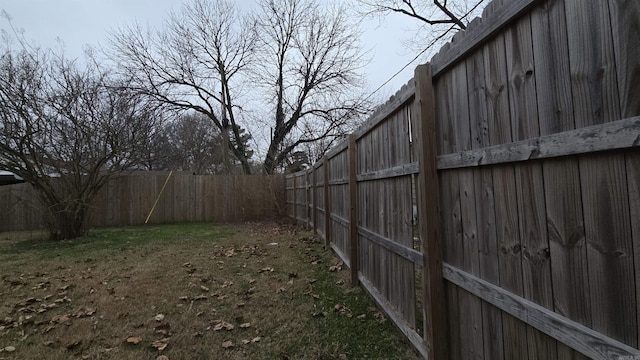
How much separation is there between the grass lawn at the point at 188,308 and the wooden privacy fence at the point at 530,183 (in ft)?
2.80

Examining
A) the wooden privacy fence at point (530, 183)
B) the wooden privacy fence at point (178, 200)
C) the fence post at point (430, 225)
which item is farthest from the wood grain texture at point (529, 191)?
the wooden privacy fence at point (178, 200)

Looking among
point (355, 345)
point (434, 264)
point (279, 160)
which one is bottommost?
point (355, 345)

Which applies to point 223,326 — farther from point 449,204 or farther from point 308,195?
point 308,195

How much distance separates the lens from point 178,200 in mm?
12336

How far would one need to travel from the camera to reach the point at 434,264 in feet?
6.48

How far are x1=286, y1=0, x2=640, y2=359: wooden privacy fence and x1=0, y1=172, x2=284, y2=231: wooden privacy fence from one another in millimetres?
10462

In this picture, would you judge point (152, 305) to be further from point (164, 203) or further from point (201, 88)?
point (201, 88)

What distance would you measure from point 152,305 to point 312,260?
254cm

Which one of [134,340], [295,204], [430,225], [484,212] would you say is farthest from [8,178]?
[484,212]

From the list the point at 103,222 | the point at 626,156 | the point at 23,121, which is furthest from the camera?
the point at 103,222

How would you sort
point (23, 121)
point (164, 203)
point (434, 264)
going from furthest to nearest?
point (164, 203), point (23, 121), point (434, 264)

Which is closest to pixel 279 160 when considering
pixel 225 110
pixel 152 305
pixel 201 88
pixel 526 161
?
pixel 225 110

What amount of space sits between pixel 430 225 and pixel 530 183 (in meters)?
0.77

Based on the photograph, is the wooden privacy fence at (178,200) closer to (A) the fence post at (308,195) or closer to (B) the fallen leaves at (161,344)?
(A) the fence post at (308,195)
